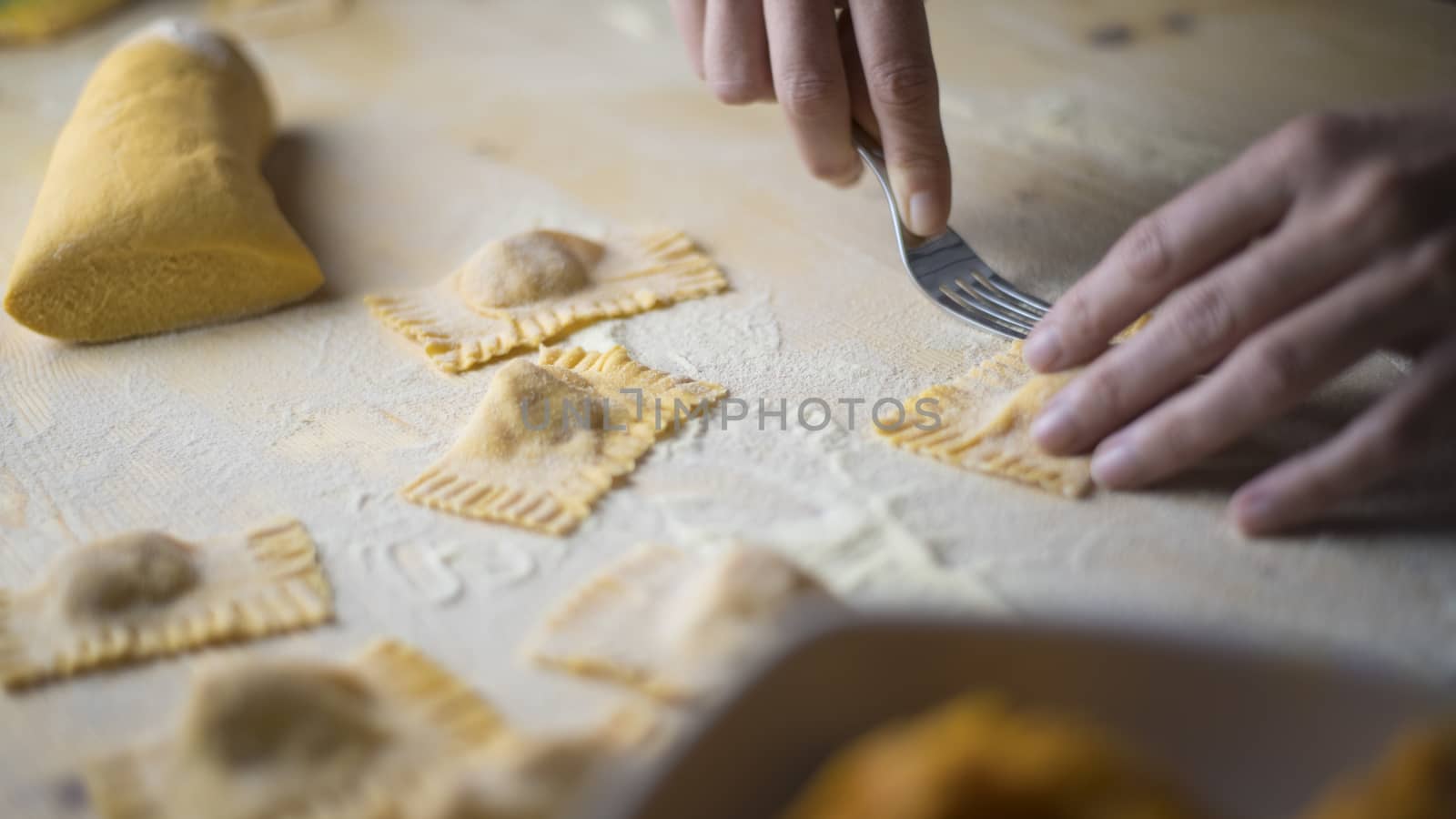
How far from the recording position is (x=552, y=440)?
168 cm

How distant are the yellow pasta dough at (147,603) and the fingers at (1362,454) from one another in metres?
1.17

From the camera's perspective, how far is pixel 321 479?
5.51 ft

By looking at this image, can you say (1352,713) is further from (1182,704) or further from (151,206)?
(151,206)

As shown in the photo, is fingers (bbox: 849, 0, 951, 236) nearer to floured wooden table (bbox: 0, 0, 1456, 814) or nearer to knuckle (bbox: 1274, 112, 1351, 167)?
floured wooden table (bbox: 0, 0, 1456, 814)

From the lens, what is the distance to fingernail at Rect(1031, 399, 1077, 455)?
1554 mm

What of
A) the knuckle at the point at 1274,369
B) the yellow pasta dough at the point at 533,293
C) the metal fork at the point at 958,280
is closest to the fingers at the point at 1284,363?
the knuckle at the point at 1274,369

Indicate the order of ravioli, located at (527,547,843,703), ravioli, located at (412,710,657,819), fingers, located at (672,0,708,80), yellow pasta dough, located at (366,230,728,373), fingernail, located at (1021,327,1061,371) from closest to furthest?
ravioli, located at (412,710,657,819), ravioli, located at (527,547,843,703), fingernail, located at (1021,327,1061,371), yellow pasta dough, located at (366,230,728,373), fingers, located at (672,0,708,80)

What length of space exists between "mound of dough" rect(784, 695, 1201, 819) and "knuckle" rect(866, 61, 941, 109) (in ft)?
3.75

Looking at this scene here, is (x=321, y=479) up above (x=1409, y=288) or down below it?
below

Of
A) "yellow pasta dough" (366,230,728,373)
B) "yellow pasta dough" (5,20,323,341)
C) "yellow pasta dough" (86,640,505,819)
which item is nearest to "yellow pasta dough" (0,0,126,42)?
"yellow pasta dough" (5,20,323,341)

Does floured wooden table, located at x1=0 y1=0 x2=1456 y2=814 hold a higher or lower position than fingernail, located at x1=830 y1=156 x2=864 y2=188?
lower

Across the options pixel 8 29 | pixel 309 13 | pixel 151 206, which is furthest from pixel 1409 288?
pixel 8 29

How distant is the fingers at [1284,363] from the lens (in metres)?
1.35

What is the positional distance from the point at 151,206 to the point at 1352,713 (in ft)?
6.41
